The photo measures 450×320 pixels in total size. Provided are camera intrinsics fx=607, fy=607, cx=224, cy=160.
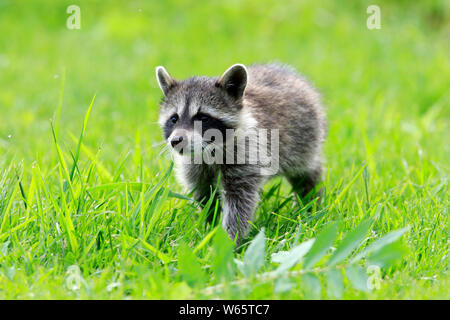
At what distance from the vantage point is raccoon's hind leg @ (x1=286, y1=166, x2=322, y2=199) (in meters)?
6.23

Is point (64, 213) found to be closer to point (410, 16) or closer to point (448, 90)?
point (448, 90)

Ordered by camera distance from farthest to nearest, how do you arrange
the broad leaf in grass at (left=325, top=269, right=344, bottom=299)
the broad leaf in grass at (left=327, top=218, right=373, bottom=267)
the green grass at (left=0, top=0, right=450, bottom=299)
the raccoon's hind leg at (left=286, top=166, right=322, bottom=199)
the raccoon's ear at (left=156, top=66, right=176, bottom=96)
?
1. the raccoon's hind leg at (left=286, top=166, right=322, bottom=199)
2. the raccoon's ear at (left=156, top=66, right=176, bottom=96)
3. the green grass at (left=0, top=0, right=450, bottom=299)
4. the broad leaf in grass at (left=327, top=218, right=373, bottom=267)
5. the broad leaf in grass at (left=325, top=269, right=344, bottom=299)

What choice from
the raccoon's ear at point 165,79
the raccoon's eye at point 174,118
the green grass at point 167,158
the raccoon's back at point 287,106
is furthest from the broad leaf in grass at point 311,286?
the raccoon's ear at point 165,79

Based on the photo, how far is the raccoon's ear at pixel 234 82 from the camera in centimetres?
524

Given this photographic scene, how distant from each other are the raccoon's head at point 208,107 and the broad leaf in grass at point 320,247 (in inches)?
65.4

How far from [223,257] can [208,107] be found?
181 centimetres

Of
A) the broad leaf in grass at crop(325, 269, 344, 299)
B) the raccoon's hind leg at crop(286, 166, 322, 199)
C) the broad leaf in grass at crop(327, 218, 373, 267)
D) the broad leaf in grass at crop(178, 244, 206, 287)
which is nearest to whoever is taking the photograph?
the broad leaf in grass at crop(325, 269, 344, 299)

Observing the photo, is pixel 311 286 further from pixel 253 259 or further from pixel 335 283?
pixel 253 259

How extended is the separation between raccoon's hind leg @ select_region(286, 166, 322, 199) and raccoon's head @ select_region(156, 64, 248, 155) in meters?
1.26

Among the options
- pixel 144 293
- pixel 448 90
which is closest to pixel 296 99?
pixel 144 293

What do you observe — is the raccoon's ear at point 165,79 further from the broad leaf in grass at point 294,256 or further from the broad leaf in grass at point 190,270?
the broad leaf in grass at point 294,256

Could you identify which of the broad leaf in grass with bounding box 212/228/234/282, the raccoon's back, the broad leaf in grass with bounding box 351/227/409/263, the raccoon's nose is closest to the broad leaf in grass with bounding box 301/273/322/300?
the broad leaf in grass with bounding box 351/227/409/263

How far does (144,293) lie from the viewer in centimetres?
376

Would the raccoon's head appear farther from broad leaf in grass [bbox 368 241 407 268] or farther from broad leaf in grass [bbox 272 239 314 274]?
A: broad leaf in grass [bbox 368 241 407 268]
